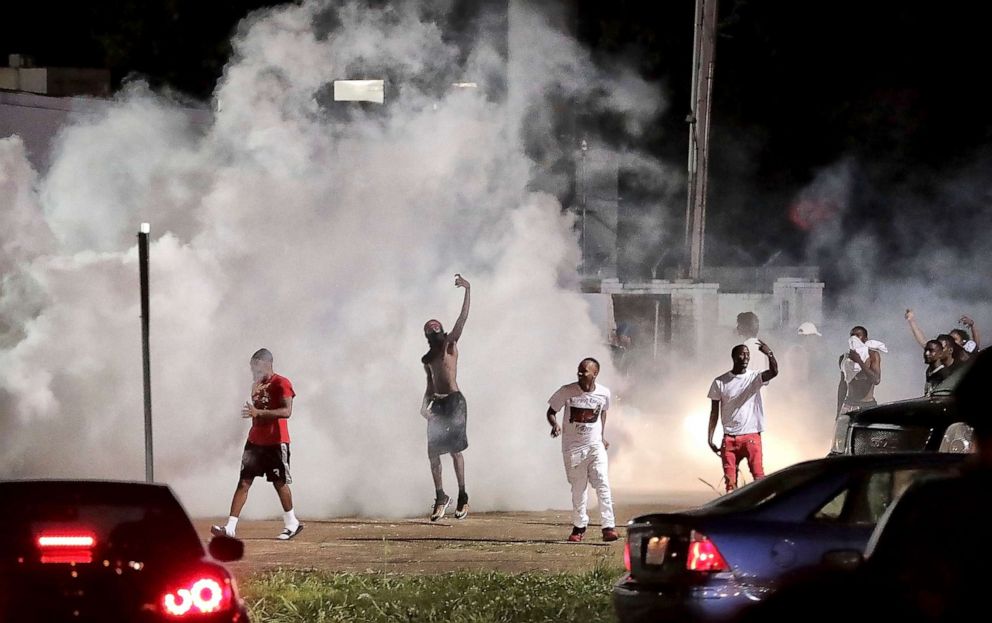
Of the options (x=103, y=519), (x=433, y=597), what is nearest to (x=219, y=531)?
(x=433, y=597)

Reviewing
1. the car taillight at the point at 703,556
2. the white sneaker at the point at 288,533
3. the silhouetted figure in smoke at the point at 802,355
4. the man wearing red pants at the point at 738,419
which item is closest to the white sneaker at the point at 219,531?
the white sneaker at the point at 288,533

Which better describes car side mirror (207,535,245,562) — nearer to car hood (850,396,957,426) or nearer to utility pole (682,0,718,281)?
car hood (850,396,957,426)

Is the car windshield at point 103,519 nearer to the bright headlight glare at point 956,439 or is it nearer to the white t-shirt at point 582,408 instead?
the bright headlight glare at point 956,439

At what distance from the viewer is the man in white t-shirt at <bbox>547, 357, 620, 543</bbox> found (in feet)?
42.7

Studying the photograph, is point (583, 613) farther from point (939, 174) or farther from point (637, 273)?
point (939, 174)

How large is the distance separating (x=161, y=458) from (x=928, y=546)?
12.8 m

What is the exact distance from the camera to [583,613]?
32.0 ft

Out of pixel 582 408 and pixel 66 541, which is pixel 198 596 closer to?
pixel 66 541

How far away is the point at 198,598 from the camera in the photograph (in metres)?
6.27

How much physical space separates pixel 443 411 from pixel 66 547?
856 centimetres

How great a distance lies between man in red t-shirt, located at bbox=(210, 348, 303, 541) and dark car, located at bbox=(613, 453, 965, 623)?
5476mm

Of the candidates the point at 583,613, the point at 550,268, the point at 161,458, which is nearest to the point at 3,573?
the point at 583,613

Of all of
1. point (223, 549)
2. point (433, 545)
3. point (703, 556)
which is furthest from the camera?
point (433, 545)

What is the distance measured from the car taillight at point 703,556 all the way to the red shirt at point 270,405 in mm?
5949
